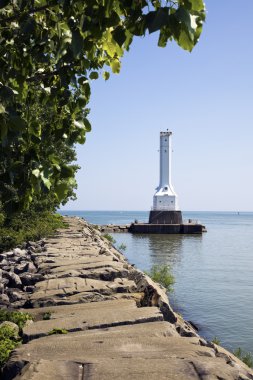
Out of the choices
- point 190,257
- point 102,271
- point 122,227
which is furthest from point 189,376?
point 122,227

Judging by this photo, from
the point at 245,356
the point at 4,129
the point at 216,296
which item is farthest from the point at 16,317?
the point at 216,296

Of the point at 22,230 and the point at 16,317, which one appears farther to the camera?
the point at 22,230

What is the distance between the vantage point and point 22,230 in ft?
64.0

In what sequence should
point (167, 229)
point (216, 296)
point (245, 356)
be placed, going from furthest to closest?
point (167, 229)
point (216, 296)
point (245, 356)

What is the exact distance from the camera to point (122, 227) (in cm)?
7038

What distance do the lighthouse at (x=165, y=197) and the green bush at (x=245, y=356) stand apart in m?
57.2

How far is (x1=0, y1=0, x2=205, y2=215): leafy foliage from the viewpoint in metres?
2.61

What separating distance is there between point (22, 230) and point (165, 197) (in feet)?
165

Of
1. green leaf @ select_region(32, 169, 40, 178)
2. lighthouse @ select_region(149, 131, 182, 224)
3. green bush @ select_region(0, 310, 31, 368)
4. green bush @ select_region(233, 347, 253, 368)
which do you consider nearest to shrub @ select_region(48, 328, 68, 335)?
green bush @ select_region(0, 310, 31, 368)

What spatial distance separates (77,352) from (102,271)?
4676mm

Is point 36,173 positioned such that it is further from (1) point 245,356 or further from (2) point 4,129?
(1) point 245,356

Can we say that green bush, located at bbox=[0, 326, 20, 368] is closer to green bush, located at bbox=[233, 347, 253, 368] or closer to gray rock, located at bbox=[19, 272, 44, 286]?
gray rock, located at bbox=[19, 272, 44, 286]

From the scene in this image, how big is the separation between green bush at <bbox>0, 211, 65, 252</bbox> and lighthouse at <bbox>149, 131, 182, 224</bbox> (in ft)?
151

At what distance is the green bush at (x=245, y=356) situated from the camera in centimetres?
984
